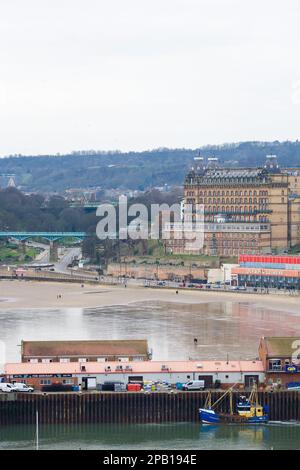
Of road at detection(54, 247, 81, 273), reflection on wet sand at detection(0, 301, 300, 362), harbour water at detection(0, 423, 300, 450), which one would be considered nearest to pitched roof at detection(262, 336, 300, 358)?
harbour water at detection(0, 423, 300, 450)

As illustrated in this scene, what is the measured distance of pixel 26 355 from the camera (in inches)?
1176

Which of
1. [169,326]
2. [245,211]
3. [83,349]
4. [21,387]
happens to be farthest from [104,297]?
[21,387]

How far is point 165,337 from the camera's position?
3866cm

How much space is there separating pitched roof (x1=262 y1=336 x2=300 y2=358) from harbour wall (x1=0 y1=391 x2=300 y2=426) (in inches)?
58.8

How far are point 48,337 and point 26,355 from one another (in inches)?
340

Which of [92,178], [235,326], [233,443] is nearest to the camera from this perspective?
[233,443]

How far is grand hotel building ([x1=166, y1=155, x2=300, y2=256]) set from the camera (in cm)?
6328

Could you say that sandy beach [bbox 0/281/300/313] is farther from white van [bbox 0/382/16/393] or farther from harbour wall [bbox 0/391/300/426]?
white van [bbox 0/382/16/393]

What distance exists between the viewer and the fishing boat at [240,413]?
27469 millimetres

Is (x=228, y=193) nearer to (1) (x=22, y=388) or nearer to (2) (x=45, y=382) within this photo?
(2) (x=45, y=382)

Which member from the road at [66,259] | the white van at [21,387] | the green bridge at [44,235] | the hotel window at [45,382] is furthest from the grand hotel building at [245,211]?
the white van at [21,387]

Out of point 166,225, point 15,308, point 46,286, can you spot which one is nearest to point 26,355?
point 15,308

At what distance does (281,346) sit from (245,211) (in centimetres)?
3530
